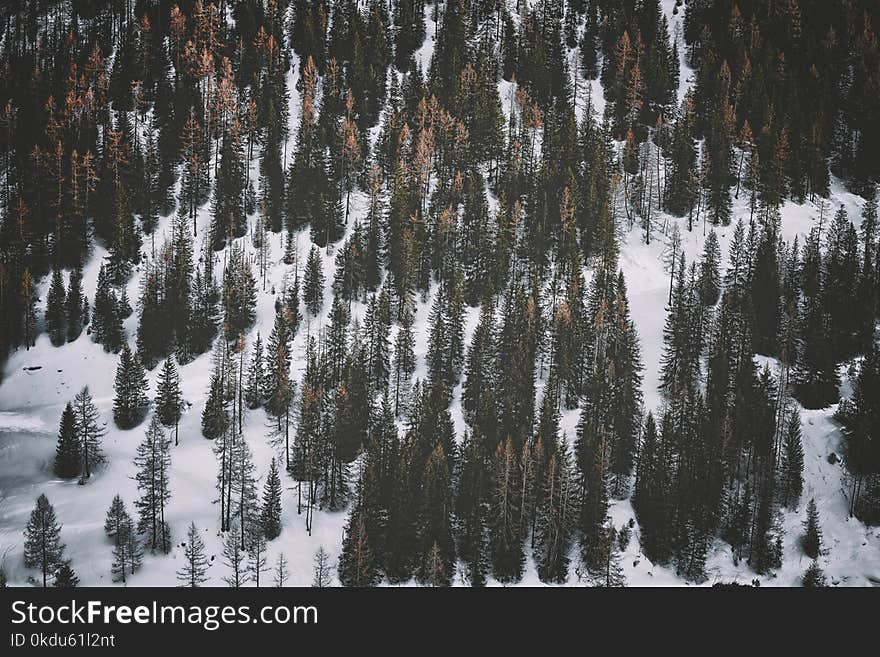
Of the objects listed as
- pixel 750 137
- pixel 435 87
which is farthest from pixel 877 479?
pixel 435 87

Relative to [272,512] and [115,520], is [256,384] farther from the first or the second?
[115,520]

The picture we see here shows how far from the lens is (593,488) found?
85.9 meters

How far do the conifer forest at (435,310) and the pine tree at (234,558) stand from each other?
1.77 feet

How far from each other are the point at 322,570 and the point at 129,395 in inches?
1634

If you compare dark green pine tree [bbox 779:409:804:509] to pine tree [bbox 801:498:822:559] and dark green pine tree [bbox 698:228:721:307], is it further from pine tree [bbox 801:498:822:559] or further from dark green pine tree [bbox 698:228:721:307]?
dark green pine tree [bbox 698:228:721:307]

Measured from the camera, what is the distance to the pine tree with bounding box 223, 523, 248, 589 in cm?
7181

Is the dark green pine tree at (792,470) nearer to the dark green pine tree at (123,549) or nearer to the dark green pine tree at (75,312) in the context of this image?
the dark green pine tree at (123,549)

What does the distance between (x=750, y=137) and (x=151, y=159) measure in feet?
429

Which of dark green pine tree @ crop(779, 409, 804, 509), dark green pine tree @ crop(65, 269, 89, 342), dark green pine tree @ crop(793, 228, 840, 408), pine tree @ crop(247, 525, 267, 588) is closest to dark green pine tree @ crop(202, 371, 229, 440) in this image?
pine tree @ crop(247, 525, 267, 588)

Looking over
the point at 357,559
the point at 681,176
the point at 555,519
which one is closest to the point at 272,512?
the point at 357,559

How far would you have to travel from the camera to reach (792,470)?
88.6 meters

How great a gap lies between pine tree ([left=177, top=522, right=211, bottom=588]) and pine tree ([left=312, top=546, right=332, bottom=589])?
1204cm

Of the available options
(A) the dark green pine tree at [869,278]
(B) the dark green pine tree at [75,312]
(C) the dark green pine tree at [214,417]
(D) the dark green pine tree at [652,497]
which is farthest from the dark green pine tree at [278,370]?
(A) the dark green pine tree at [869,278]

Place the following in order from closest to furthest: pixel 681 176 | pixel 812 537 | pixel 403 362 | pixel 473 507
Result: 1. pixel 812 537
2. pixel 473 507
3. pixel 403 362
4. pixel 681 176
